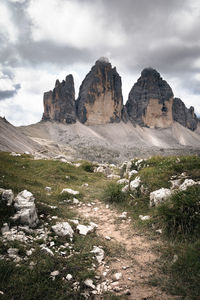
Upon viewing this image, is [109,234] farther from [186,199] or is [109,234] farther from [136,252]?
[186,199]

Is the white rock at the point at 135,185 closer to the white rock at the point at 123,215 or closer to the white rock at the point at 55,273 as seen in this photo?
the white rock at the point at 123,215

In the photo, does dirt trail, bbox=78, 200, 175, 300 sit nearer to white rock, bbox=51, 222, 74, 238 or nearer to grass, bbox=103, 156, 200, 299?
grass, bbox=103, 156, 200, 299

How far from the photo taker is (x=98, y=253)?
5555 millimetres

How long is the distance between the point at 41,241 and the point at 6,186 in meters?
4.75

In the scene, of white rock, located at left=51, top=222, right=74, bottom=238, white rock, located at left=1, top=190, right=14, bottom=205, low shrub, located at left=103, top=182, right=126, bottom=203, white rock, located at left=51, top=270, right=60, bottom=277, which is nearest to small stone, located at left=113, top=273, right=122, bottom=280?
white rock, located at left=51, top=270, right=60, bottom=277

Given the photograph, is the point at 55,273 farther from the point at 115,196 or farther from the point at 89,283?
the point at 115,196

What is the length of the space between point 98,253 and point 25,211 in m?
3.00

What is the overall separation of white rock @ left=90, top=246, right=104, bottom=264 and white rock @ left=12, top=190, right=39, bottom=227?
246 cm

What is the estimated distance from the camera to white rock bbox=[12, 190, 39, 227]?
6.14 m

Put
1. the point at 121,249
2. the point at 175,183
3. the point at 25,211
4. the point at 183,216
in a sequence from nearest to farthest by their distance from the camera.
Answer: the point at 121,249 < the point at 183,216 < the point at 25,211 < the point at 175,183

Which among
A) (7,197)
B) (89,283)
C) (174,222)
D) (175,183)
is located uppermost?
(7,197)

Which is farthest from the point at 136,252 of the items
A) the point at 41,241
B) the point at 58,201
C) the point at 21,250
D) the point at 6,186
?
the point at 6,186

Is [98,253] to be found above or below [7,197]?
below

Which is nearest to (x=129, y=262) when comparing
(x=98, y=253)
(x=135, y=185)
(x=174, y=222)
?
(x=98, y=253)
